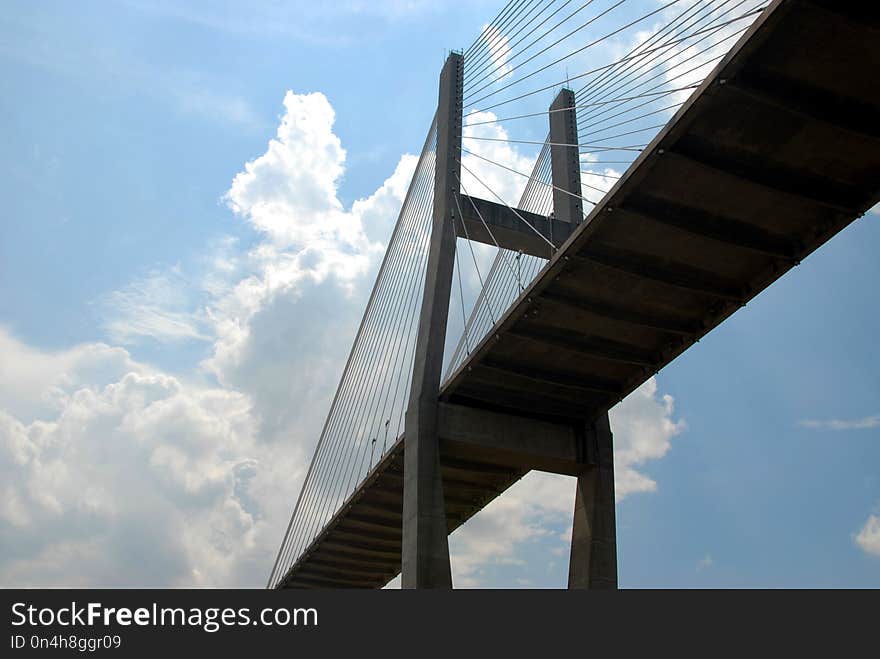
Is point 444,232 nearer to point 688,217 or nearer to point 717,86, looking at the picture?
point 688,217

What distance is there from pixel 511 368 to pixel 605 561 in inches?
222

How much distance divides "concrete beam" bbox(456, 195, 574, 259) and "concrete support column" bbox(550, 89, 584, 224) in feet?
2.31

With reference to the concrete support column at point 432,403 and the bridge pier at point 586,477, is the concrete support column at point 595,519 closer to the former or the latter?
the bridge pier at point 586,477

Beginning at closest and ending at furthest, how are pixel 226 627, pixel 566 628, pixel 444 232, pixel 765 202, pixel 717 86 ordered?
pixel 226 627 < pixel 566 628 < pixel 717 86 < pixel 765 202 < pixel 444 232

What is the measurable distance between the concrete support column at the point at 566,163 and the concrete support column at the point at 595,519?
243 inches

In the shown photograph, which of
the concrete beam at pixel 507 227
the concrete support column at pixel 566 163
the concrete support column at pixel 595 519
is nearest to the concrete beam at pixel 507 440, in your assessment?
the concrete support column at pixel 595 519

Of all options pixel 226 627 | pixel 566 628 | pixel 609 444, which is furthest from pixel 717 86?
pixel 609 444

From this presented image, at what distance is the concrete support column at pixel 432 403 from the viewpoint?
2142 cm

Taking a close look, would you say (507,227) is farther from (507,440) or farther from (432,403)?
(507,440)

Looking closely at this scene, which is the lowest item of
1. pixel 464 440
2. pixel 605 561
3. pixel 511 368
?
pixel 605 561

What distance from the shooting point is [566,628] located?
1273cm

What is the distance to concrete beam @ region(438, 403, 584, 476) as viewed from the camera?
75.9 feet

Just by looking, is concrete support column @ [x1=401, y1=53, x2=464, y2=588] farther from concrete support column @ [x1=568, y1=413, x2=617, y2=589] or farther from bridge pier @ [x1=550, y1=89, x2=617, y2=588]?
concrete support column @ [x1=568, y1=413, x2=617, y2=589]

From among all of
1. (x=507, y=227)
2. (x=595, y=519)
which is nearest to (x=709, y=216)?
(x=507, y=227)
